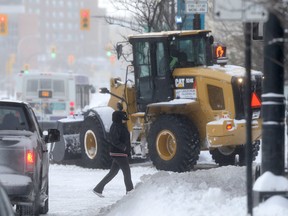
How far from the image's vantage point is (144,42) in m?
20.5

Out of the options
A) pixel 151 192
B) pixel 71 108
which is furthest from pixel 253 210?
pixel 71 108

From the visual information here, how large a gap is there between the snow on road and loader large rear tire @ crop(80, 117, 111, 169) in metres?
3.73

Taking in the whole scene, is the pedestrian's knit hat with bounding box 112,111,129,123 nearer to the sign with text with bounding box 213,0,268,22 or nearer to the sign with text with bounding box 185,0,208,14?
the sign with text with bounding box 185,0,208,14

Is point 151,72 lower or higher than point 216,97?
higher

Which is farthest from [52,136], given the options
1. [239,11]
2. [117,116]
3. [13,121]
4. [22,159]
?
[239,11]

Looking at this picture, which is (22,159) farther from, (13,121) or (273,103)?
(273,103)

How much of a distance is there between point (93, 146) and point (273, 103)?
12.9 metres

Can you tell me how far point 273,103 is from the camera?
9586mm

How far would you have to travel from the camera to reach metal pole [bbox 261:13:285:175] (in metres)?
9.53

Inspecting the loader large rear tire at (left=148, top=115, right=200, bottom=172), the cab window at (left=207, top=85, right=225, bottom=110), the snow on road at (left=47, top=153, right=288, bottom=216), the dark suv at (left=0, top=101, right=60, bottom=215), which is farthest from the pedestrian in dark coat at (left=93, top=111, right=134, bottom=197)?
the cab window at (left=207, top=85, right=225, bottom=110)

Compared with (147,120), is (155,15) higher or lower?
higher

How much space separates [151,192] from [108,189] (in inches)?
231

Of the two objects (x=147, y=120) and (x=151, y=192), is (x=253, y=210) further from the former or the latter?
(x=147, y=120)

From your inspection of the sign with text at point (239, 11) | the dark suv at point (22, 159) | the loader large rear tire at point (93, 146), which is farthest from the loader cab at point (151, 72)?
the sign with text at point (239, 11)
